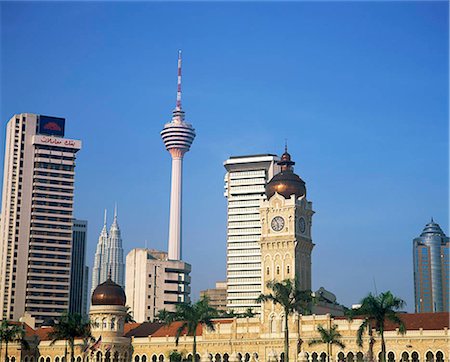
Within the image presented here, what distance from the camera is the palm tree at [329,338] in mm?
88750

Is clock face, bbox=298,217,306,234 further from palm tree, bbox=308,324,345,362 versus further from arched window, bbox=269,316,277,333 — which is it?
palm tree, bbox=308,324,345,362

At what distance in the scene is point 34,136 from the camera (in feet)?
656

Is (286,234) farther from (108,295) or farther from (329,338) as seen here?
(108,295)

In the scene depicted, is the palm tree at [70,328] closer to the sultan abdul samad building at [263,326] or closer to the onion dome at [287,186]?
the sultan abdul samad building at [263,326]

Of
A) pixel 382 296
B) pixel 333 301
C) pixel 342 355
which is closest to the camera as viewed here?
pixel 382 296

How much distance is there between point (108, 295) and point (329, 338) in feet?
106

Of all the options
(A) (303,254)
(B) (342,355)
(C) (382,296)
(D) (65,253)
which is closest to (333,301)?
(A) (303,254)

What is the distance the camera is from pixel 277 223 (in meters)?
106

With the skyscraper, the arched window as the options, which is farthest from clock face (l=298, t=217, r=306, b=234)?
the skyscraper

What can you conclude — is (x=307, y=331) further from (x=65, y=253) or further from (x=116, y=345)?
(x=65, y=253)

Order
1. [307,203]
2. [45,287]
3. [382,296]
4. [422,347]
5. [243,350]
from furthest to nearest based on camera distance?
[45,287], [307,203], [243,350], [422,347], [382,296]

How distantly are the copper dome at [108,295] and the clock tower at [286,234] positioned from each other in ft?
62.7

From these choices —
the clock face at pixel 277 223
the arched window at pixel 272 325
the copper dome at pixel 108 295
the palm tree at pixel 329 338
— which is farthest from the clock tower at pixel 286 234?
the copper dome at pixel 108 295

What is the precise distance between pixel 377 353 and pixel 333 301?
2796 centimetres
